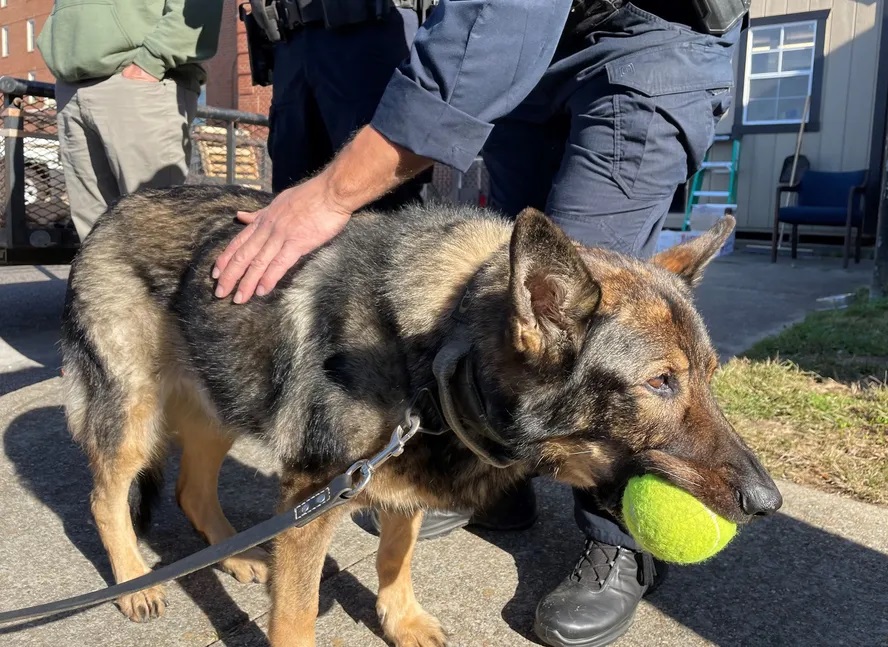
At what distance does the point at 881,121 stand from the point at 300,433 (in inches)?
491

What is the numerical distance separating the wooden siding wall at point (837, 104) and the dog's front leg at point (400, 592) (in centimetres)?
1195

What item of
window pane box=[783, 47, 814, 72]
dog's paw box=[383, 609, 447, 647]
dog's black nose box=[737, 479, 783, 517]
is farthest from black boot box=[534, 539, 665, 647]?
window pane box=[783, 47, 814, 72]

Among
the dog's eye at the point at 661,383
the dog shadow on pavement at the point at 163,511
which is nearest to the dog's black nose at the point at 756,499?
the dog's eye at the point at 661,383

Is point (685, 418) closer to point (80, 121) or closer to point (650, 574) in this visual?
point (650, 574)

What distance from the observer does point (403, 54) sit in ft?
10.9

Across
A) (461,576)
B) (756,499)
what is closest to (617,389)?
(756,499)

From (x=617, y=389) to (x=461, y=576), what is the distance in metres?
1.35

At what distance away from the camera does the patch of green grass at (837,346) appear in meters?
5.11

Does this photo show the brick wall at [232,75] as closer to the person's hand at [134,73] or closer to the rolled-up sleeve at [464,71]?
the person's hand at [134,73]

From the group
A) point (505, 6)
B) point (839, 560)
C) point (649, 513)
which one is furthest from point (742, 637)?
point (505, 6)

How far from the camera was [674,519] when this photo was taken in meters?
1.74

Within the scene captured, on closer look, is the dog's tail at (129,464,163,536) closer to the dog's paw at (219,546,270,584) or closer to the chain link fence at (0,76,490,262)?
the dog's paw at (219,546,270,584)

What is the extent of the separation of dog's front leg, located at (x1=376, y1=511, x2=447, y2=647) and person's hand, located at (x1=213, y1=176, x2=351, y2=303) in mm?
857

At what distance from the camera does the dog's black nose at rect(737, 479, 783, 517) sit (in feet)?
5.60
